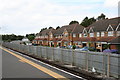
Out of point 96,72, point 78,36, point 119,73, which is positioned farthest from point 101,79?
point 78,36

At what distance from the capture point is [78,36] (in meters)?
58.7

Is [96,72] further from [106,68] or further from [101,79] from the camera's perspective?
[101,79]

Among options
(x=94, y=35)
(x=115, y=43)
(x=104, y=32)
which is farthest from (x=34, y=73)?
(x=94, y=35)

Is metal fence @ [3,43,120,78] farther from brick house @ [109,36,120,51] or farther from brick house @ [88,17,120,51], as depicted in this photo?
brick house @ [88,17,120,51]

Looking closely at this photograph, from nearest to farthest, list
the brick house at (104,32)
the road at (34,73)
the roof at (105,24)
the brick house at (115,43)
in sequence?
the road at (34,73), the brick house at (115,43), the brick house at (104,32), the roof at (105,24)

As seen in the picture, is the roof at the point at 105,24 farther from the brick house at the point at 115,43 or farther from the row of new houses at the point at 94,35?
the brick house at the point at 115,43

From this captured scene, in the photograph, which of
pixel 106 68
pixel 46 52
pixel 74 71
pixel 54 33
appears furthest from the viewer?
pixel 54 33

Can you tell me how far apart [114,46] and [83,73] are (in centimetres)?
3238

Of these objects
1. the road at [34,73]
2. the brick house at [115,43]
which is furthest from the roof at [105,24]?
the road at [34,73]

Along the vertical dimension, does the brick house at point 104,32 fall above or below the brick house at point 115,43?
above

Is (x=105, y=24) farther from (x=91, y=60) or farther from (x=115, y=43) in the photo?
(x=91, y=60)

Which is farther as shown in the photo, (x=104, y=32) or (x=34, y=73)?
(x=104, y=32)

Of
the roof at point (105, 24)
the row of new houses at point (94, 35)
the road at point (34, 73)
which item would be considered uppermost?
the roof at point (105, 24)

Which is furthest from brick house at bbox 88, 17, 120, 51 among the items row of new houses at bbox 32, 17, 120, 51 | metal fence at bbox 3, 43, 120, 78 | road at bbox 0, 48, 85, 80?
road at bbox 0, 48, 85, 80
